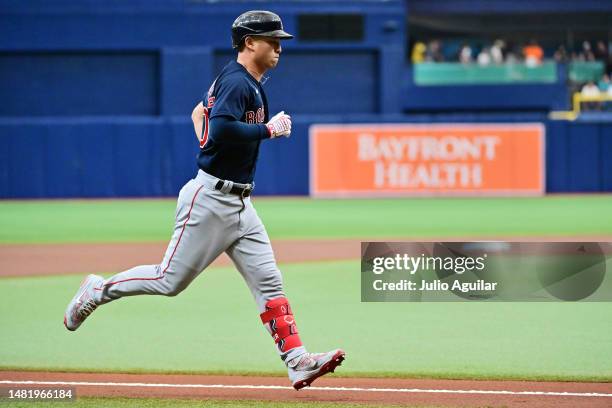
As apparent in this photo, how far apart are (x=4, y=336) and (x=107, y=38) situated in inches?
908

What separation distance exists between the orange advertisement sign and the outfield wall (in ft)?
1.66

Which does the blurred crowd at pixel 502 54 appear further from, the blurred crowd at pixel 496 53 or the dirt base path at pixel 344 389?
the dirt base path at pixel 344 389

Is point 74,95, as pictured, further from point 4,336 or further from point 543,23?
point 4,336

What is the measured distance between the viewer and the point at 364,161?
25.2 m

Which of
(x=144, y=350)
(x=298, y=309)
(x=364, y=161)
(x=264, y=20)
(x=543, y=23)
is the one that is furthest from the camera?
(x=543, y=23)

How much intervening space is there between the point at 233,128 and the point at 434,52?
27.1m

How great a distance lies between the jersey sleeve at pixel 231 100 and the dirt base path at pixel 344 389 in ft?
5.04

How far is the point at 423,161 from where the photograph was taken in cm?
2517

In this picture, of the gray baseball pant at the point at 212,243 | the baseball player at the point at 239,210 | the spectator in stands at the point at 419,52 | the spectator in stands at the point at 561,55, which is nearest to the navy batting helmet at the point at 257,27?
the baseball player at the point at 239,210

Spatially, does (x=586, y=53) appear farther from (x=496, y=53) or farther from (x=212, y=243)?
(x=212, y=243)

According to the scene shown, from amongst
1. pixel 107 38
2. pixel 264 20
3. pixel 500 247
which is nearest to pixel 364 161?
pixel 107 38

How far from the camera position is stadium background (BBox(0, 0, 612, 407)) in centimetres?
724

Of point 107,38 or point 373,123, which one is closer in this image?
point 373,123

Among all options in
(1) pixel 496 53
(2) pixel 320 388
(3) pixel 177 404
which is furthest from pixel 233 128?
(1) pixel 496 53
